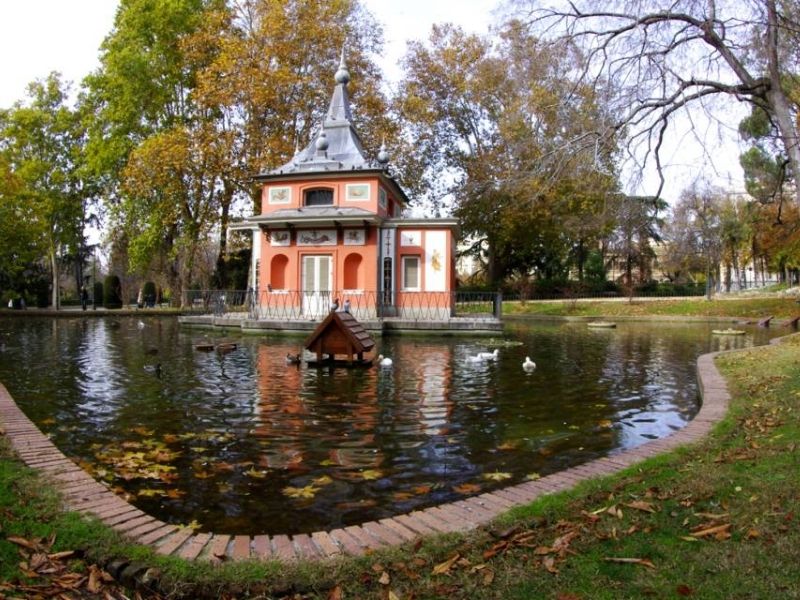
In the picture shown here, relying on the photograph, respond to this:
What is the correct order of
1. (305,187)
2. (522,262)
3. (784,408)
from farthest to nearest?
(522,262) < (305,187) < (784,408)

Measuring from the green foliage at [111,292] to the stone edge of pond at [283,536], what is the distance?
42.4 meters

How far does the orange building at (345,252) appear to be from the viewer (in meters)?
25.6

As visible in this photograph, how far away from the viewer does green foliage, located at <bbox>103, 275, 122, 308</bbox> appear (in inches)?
1731

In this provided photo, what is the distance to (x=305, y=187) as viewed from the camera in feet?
88.0

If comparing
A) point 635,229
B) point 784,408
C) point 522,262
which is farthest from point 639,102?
Result: point 522,262

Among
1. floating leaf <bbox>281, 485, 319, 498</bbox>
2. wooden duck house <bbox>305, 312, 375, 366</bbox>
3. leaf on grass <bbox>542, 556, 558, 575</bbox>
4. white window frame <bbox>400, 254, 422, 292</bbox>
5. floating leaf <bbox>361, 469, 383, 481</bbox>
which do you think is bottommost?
floating leaf <bbox>281, 485, 319, 498</bbox>

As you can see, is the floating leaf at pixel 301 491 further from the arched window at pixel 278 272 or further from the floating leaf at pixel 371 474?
the arched window at pixel 278 272

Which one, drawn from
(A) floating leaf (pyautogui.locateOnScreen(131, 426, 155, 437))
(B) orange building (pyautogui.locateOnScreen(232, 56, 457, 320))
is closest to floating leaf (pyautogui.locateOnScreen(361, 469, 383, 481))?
(A) floating leaf (pyautogui.locateOnScreen(131, 426, 155, 437))

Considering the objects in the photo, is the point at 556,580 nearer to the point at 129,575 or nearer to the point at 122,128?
the point at 129,575

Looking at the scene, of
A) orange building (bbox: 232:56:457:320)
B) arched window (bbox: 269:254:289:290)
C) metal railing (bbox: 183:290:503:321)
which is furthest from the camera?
arched window (bbox: 269:254:289:290)

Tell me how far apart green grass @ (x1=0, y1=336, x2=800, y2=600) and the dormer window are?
75.0 ft

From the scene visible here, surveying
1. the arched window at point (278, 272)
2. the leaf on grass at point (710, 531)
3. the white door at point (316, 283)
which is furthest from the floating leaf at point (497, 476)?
the arched window at point (278, 272)

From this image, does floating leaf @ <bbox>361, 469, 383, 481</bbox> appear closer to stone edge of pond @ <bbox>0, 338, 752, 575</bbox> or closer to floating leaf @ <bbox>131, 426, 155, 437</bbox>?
stone edge of pond @ <bbox>0, 338, 752, 575</bbox>

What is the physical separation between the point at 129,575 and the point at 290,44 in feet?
109
